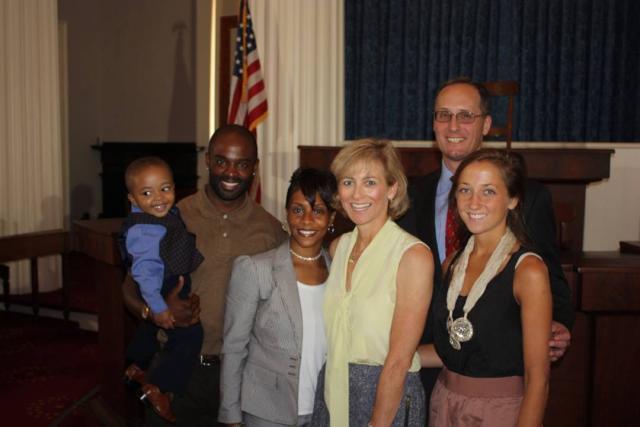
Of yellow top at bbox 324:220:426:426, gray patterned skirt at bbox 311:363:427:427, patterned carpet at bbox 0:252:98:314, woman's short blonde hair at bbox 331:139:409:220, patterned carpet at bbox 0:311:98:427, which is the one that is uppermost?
woman's short blonde hair at bbox 331:139:409:220

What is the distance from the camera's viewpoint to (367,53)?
25.6 feet

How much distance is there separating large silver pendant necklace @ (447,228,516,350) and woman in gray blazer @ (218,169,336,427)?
47cm

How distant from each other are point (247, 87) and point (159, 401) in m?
3.56

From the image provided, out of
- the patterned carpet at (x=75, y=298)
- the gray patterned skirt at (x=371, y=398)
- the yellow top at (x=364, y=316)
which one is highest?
the yellow top at (x=364, y=316)

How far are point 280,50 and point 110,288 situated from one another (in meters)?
3.37

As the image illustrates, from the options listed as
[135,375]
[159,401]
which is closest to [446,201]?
[159,401]

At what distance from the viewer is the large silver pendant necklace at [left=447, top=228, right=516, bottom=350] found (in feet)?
6.15

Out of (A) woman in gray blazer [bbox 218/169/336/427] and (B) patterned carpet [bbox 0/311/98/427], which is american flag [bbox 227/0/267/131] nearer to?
(B) patterned carpet [bbox 0/311/98/427]

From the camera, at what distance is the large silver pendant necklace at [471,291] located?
1873mm

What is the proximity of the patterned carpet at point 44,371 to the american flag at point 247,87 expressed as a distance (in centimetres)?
234

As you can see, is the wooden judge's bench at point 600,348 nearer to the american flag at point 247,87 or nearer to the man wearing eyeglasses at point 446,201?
the man wearing eyeglasses at point 446,201

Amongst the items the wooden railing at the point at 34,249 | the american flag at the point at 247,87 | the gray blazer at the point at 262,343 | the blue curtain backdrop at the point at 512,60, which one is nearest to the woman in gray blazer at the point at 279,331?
the gray blazer at the point at 262,343

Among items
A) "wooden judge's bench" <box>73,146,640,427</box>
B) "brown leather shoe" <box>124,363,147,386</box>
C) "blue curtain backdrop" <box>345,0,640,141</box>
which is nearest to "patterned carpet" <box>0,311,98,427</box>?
"brown leather shoe" <box>124,363,147,386</box>

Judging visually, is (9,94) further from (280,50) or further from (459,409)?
(459,409)
